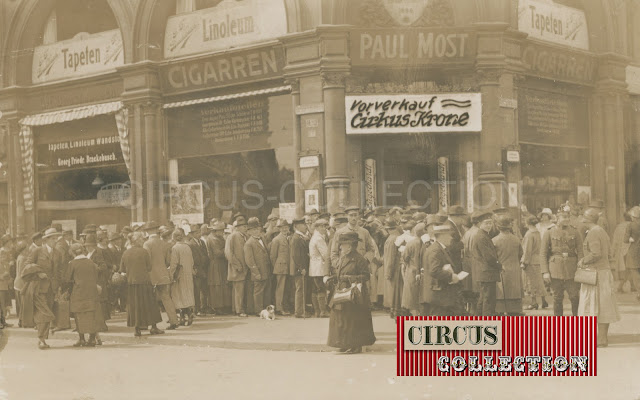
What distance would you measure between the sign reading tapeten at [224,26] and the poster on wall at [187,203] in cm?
311

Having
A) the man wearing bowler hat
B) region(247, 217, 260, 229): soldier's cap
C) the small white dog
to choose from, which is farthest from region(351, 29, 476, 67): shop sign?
the small white dog

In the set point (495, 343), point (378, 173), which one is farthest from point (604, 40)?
point (495, 343)

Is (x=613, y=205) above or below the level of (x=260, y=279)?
above

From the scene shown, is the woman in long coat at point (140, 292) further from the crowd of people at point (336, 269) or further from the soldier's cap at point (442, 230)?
the soldier's cap at point (442, 230)

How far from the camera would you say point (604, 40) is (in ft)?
57.2

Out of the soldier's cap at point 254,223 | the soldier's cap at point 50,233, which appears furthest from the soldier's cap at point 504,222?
the soldier's cap at point 50,233

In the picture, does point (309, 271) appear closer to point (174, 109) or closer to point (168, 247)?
point (168, 247)

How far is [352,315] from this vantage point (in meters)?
11.4

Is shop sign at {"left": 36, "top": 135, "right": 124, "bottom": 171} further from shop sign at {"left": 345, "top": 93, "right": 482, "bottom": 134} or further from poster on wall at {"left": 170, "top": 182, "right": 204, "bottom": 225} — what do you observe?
shop sign at {"left": 345, "top": 93, "right": 482, "bottom": 134}

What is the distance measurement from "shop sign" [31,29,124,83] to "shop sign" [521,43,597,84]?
367 inches

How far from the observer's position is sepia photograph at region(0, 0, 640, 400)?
33.7 feet

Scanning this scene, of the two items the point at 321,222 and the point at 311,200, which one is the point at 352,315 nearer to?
the point at 321,222

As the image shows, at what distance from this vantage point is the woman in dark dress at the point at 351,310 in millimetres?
11336

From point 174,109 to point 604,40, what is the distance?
9.81 m
